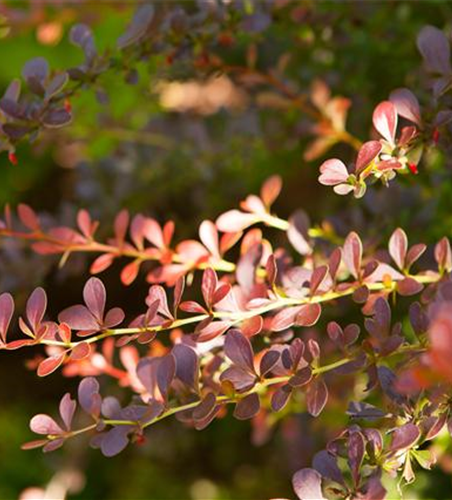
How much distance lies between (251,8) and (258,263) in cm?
32

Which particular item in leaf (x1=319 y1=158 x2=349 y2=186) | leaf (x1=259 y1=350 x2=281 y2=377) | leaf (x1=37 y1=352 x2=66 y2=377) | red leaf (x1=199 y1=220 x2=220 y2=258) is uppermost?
leaf (x1=319 y1=158 x2=349 y2=186)

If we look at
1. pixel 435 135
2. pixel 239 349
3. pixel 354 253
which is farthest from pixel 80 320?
pixel 435 135

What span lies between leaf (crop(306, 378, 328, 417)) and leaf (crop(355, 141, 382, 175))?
0.58ft

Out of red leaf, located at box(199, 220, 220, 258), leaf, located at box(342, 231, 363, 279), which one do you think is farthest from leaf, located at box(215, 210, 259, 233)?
leaf, located at box(342, 231, 363, 279)

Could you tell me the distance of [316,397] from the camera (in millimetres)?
637

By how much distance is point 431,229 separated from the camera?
39.5 inches

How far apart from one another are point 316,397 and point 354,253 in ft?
0.41

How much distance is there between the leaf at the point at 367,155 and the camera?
58 centimetres

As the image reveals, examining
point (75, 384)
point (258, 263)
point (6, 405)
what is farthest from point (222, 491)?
point (258, 263)

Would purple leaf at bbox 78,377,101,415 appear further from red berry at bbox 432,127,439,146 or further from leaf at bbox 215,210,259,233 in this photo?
red berry at bbox 432,127,439,146

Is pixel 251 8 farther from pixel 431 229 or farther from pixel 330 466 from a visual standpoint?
pixel 330 466

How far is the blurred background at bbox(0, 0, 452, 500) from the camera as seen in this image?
991 millimetres

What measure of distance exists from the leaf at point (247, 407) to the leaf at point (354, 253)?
0.14 metres

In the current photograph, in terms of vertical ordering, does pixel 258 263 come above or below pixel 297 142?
above
